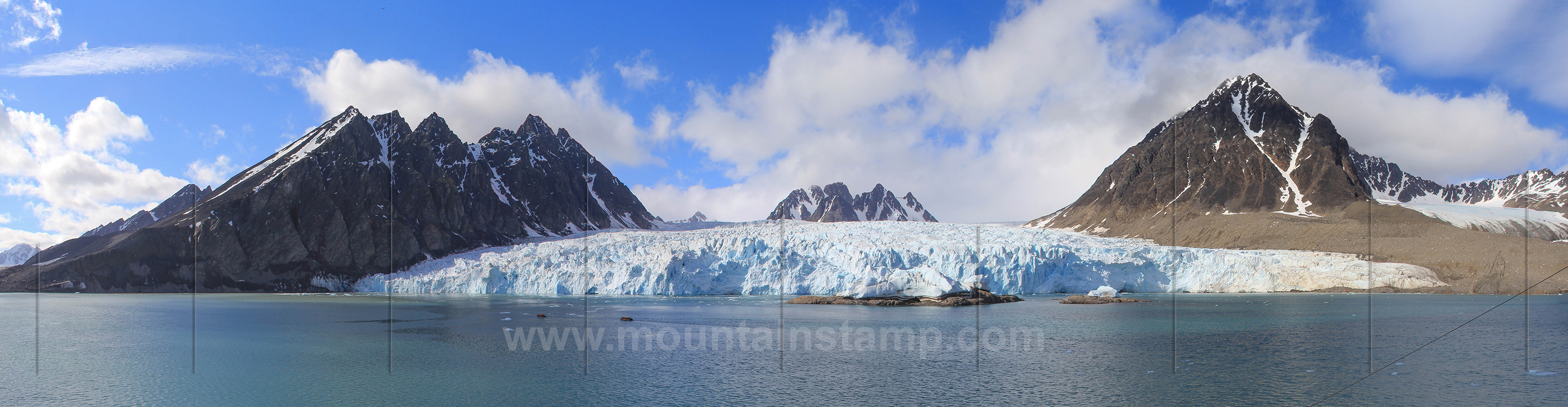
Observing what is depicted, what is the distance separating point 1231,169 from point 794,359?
100 meters

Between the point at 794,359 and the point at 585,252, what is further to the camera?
the point at 585,252

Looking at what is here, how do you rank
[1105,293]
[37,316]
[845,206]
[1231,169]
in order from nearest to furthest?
[37,316] < [1105,293] < [1231,169] < [845,206]

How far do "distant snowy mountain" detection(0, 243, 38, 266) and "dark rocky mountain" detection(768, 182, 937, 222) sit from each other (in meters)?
135

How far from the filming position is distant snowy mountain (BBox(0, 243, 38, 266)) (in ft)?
A: 374

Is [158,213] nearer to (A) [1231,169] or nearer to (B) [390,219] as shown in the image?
(B) [390,219]

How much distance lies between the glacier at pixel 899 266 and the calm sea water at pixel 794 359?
594 inches

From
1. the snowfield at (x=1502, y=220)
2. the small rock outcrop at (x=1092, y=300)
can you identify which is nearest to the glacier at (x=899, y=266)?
the small rock outcrop at (x=1092, y=300)

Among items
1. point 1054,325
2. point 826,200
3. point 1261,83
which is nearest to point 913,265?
point 1054,325

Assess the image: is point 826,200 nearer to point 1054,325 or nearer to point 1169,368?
point 1054,325

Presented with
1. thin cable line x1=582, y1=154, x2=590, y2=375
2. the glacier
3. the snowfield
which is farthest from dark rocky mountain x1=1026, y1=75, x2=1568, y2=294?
thin cable line x1=582, y1=154, x2=590, y2=375

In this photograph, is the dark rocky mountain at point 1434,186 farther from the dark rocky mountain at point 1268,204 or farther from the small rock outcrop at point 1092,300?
the small rock outcrop at point 1092,300

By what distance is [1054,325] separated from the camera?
31.2 m

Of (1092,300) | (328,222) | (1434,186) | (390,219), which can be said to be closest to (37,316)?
(328,222)

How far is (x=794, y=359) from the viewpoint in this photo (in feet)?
72.2
